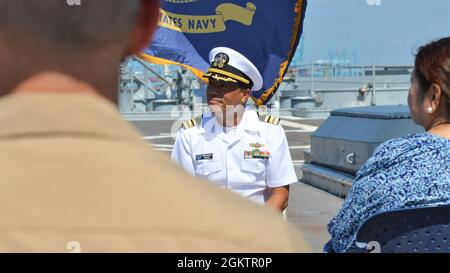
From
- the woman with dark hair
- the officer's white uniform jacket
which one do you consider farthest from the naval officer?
the woman with dark hair

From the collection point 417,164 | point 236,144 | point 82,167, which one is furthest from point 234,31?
point 82,167

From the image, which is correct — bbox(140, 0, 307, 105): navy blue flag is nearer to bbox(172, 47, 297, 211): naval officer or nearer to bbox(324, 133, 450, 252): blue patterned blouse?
bbox(172, 47, 297, 211): naval officer

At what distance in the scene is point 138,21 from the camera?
1252 mm

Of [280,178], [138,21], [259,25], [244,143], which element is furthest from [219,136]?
[138,21]

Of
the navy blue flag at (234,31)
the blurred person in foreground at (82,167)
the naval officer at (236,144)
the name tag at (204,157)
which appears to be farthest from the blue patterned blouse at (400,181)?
the navy blue flag at (234,31)

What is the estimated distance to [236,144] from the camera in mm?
4031

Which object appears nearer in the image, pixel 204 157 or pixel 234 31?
pixel 204 157

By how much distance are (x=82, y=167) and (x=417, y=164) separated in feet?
5.81

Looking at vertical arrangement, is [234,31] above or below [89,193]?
above

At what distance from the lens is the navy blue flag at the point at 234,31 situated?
4547mm

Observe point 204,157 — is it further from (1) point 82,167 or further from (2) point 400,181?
(1) point 82,167

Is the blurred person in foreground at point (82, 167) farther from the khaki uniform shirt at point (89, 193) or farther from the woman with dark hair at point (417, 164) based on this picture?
the woman with dark hair at point (417, 164)

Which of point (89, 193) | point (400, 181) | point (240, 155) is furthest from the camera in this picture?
point (240, 155)
